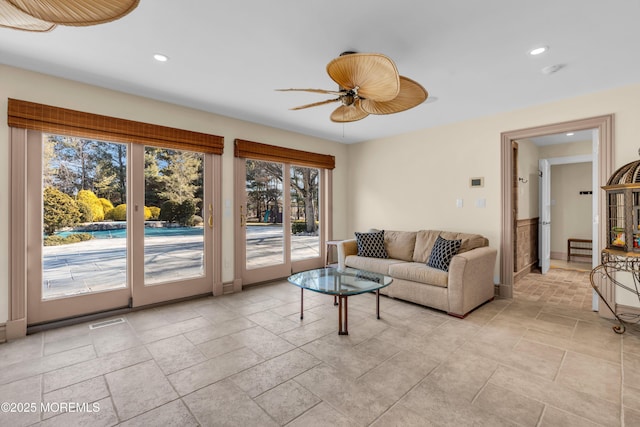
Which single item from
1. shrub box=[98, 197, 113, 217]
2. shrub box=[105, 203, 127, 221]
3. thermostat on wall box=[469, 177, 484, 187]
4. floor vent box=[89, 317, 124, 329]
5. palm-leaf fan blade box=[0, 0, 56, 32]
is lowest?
floor vent box=[89, 317, 124, 329]

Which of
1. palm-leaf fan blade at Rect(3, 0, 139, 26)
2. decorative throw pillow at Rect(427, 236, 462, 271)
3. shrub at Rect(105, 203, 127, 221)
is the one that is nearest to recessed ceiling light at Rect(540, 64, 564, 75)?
decorative throw pillow at Rect(427, 236, 462, 271)

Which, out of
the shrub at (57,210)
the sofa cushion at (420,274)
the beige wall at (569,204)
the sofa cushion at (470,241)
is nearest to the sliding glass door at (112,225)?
the shrub at (57,210)

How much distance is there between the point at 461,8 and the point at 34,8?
7.55 ft

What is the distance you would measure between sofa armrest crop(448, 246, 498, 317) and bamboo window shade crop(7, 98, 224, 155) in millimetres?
3306

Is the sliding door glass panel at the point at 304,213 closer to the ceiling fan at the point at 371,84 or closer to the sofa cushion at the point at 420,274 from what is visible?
the sofa cushion at the point at 420,274

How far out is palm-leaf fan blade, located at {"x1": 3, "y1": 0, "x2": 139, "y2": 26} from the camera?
Result: 1269mm

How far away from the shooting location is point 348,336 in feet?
8.98

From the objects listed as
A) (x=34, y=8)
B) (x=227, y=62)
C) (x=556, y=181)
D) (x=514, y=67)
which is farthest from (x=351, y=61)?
(x=556, y=181)

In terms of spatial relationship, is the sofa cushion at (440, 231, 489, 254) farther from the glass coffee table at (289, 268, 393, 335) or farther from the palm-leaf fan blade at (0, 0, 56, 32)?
the palm-leaf fan blade at (0, 0, 56, 32)

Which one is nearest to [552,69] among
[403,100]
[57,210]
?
[403,100]

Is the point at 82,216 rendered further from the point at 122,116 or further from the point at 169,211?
the point at 122,116

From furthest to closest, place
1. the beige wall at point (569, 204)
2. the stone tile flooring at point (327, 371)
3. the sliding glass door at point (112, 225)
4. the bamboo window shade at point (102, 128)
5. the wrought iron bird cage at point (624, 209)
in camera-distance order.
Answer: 1. the beige wall at point (569, 204)
2. the sliding glass door at point (112, 225)
3. the bamboo window shade at point (102, 128)
4. the wrought iron bird cage at point (624, 209)
5. the stone tile flooring at point (327, 371)

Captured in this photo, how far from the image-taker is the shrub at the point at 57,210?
9.61ft

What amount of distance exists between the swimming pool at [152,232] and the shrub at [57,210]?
0.31 feet
